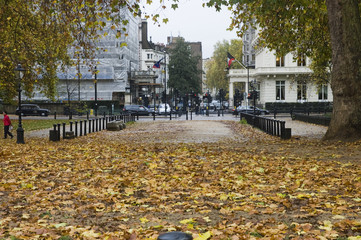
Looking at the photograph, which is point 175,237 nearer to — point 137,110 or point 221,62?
point 137,110

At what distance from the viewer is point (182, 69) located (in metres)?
103

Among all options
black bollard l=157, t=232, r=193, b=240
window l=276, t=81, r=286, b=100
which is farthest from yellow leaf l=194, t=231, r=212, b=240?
window l=276, t=81, r=286, b=100

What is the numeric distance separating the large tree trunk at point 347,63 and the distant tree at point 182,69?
85.3m

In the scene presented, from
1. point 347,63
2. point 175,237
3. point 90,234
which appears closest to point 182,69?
point 347,63

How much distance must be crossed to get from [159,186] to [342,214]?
11.5 ft

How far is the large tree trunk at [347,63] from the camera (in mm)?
17328

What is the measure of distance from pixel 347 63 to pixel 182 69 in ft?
283

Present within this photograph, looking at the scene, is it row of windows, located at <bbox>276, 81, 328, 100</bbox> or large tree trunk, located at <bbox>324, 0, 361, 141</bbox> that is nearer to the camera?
large tree trunk, located at <bbox>324, 0, 361, 141</bbox>

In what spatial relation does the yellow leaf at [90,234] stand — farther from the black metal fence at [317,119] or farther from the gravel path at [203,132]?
the black metal fence at [317,119]

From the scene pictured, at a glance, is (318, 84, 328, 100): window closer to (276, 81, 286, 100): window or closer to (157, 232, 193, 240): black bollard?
(276, 81, 286, 100): window

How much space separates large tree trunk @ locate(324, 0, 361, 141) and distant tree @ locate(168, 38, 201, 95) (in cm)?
8525

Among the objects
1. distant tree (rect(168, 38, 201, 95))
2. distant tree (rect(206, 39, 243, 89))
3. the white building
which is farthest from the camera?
distant tree (rect(206, 39, 243, 89))

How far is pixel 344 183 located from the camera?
891 centimetres

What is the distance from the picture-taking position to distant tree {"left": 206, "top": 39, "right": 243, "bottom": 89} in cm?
10700
